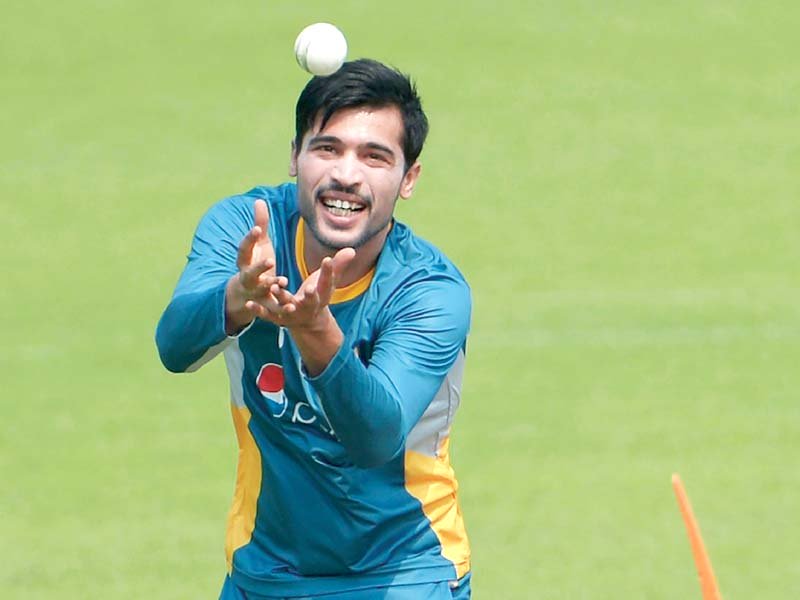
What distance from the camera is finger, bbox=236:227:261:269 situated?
4867mm

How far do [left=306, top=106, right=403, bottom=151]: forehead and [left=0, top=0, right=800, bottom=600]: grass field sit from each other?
4074 millimetres

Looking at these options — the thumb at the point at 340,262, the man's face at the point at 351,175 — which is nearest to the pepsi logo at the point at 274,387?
the man's face at the point at 351,175

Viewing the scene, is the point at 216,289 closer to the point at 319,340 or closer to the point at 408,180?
the point at 319,340

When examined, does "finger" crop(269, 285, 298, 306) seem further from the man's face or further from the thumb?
the man's face

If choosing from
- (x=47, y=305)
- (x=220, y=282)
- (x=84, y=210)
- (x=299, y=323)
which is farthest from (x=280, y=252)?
(x=84, y=210)

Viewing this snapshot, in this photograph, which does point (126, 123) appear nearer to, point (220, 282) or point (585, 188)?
point (585, 188)

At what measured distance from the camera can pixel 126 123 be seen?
15531 mm

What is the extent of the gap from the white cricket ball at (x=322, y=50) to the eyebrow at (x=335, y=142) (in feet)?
0.71

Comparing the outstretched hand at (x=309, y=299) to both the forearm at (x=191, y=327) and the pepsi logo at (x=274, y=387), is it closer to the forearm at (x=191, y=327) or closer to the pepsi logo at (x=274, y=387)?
the forearm at (x=191, y=327)

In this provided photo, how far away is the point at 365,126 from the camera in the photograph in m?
5.70

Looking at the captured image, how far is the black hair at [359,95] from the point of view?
5.71 m

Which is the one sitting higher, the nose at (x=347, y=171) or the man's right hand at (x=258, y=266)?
the nose at (x=347, y=171)

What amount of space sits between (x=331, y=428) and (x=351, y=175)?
2.37ft

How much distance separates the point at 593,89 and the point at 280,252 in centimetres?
1030
